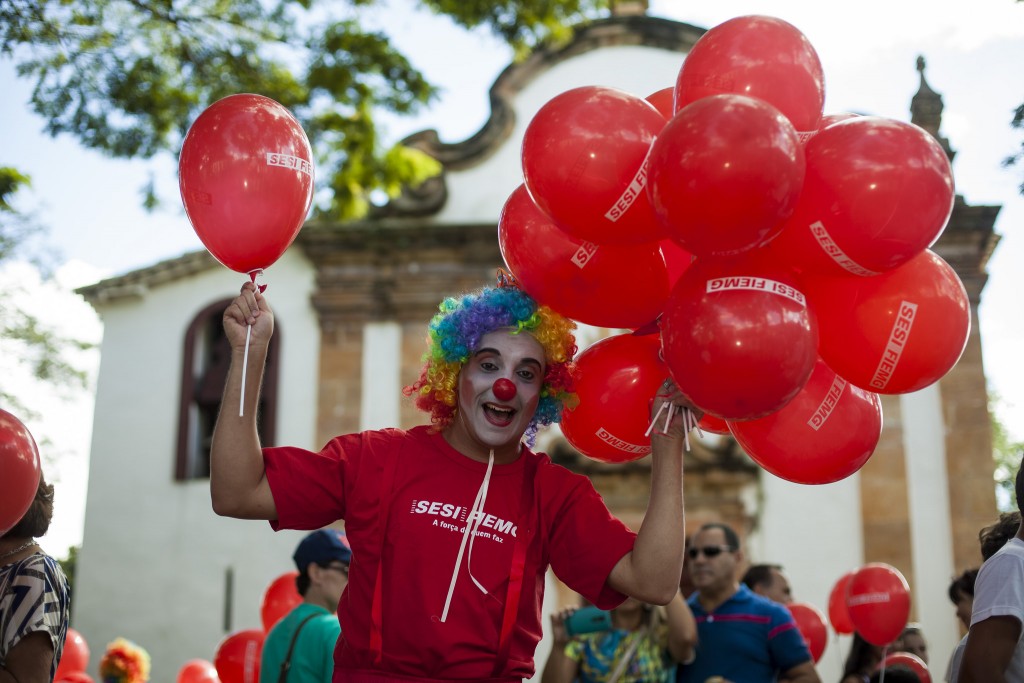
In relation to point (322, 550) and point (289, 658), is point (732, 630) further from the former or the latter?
point (289, 658)

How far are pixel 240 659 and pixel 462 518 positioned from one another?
149 inches

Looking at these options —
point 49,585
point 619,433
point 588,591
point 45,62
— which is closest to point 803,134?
point 619,433

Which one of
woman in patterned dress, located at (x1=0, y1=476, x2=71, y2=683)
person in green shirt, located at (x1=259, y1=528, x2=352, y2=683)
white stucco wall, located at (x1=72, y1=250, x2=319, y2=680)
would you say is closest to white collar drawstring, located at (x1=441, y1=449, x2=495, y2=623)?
A: woman in patterned dress, located at (x1=0, y1=476, x2=71, y2=683)

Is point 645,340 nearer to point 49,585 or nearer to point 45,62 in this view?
point 49,585

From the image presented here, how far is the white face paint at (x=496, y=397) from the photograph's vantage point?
290 cm

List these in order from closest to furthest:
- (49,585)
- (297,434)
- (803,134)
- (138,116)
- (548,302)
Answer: (803,134) < (548,302) < (49,585) < (138,116) < (297,434)

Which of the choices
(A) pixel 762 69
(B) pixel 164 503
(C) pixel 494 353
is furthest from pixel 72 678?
(B) pixel 164 503

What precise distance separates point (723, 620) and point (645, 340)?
2.74 m

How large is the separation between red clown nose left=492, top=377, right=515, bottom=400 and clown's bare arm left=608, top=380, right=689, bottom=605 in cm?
39

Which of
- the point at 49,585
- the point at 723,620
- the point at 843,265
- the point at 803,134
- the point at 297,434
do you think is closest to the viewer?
the point at 843,265

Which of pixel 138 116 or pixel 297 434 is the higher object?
pixel 138 116

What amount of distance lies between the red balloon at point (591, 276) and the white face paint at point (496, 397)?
0.16m

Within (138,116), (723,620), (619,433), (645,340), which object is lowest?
(723,620)

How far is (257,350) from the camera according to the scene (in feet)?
8.86
